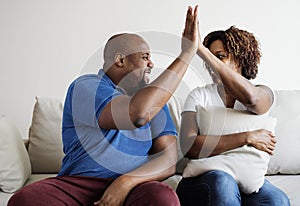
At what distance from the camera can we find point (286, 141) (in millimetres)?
2115

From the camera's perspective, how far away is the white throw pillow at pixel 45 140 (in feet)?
7.20

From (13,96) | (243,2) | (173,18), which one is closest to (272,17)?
(243,2)

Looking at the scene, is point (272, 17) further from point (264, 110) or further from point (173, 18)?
point (264, 110)

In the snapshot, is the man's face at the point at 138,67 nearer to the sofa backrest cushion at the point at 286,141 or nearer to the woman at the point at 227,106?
the woman at the point at 227,106

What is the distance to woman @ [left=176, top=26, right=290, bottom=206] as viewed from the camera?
1.58m

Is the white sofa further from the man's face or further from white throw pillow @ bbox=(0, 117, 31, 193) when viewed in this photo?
the man's face

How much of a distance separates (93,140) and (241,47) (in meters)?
0.77

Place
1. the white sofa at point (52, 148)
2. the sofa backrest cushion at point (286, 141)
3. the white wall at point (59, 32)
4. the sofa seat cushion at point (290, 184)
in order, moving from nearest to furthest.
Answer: the sofa seat cushion at point (290, 184), the white sofa at point (52, 148), the sofa backrest cushion at point (286, 141), the white wall at point (59, 32)

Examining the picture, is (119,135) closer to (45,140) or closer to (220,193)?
(220,193)

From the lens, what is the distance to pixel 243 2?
2689 mm

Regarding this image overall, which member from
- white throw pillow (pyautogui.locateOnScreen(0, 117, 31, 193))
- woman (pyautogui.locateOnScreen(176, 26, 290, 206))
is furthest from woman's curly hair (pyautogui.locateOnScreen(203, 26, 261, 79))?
white throw pillow (pyautogui.locateOnScreen(0, 117, 31, 193))

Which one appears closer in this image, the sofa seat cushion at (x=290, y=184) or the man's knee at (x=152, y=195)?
the man's knee at (x=152, y=195)

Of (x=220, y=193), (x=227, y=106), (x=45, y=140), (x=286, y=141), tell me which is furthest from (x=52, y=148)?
(x=286, y=141)

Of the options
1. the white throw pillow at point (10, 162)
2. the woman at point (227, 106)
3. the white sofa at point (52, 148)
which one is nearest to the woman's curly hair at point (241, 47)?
the woman at point (227, 106)
